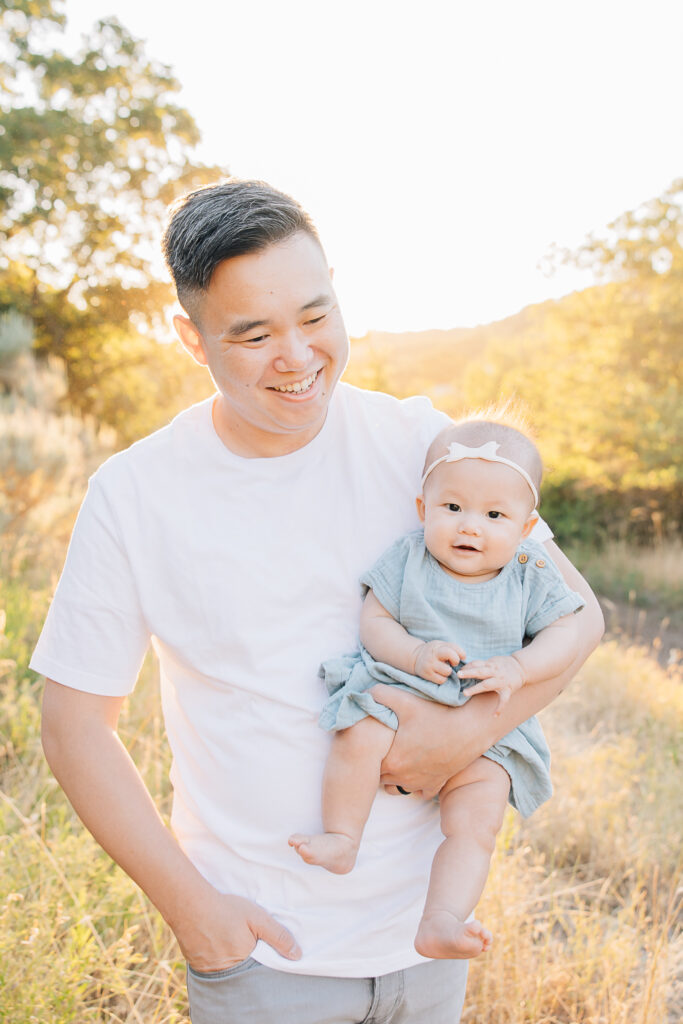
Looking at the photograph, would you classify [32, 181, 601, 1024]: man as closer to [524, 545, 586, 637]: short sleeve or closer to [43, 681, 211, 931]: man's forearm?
[43, 681, 211, 931]: man's forearm

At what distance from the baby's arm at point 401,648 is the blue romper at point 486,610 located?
2 centimetres

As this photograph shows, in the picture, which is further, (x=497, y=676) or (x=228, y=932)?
(x=497, y=676)

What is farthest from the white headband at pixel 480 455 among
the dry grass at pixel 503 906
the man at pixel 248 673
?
the dry grass at pixel 503 906

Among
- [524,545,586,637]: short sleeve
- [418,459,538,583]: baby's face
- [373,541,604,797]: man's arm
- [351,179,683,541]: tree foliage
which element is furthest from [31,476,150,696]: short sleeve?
[351,179,683,541]: tree foliage

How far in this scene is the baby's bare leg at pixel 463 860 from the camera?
5.11 feet

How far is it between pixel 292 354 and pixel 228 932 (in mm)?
1142

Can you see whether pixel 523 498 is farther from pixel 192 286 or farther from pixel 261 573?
pixel 192 286

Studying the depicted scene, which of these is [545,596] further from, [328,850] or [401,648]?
[328,850]

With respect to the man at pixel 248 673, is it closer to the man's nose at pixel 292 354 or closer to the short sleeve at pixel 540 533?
the man's nose at pixel 292 354

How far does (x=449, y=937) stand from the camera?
1.54m

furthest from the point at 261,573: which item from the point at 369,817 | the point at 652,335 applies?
the point at 652,335

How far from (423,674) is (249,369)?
0.74 metres

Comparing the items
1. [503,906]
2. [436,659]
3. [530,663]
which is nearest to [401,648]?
[436,659]

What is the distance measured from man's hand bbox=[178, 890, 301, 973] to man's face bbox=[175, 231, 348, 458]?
922 mm
